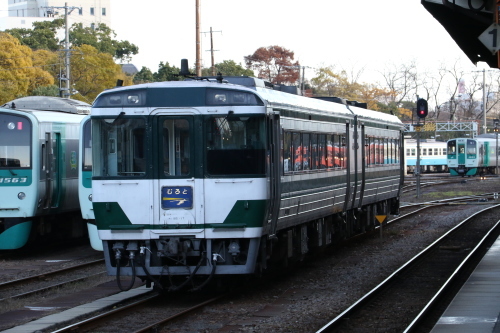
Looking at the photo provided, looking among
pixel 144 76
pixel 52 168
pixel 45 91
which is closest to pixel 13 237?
pixel 52 168

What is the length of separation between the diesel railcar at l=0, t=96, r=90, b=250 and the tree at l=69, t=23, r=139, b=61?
56.0 meters

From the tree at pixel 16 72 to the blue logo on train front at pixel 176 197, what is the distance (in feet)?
124

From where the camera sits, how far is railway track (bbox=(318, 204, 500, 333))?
408 inches

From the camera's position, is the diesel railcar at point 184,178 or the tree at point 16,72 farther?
the tree at point 16,72

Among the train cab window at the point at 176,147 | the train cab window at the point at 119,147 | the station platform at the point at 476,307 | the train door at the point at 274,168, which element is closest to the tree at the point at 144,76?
the station platform at the point at 476,307

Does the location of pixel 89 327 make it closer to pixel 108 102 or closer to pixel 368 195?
pixel 108 102

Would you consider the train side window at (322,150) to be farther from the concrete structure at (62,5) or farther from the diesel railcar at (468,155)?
the concrete structure at (62,5)

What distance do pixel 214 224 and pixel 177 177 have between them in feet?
2.51

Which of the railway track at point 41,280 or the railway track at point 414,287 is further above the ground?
the railway track at point 41,280

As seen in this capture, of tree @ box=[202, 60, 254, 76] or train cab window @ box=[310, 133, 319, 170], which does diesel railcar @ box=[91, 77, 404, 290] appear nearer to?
train cab window @ box=[310, 133, 319, 170]

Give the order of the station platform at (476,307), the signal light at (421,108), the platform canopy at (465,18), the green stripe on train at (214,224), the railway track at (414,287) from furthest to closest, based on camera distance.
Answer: the signal light at (421,108), the platform canopy at (465,18), the green stripe on train at (214,224), the railway track at (414,287), the station platform at (476,307)

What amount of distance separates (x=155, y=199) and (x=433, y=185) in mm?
36090

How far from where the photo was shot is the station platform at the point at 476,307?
9.77m

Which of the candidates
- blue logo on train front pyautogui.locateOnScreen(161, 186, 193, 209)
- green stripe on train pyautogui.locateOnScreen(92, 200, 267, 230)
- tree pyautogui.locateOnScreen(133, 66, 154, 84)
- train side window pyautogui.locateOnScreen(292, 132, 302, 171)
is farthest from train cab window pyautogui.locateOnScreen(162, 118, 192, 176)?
tree pyautogui.locateOnScreen(133, 66, 154, 84)
